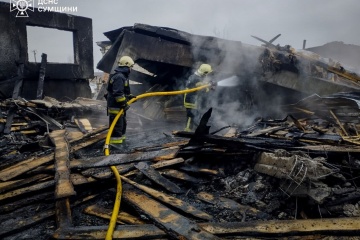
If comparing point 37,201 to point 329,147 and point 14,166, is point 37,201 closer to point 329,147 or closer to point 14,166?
point 14,166

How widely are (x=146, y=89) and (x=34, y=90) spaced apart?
4602 mm

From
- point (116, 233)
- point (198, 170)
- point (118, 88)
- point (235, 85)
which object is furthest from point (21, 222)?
point (235, 85)

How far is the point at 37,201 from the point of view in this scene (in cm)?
334

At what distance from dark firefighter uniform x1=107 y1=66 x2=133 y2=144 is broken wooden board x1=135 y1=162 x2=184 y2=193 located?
1963 mm

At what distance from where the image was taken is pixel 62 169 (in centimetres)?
376

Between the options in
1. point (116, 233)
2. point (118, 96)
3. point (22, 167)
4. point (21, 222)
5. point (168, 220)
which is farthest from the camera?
point (118, 96)

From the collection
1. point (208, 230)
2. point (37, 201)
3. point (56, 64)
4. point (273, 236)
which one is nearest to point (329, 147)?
point (273, 236)

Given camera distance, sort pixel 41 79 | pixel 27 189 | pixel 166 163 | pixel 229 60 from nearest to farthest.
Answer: pixel 27 189, pixel 166 163, pixel 229 60, pixel 41 79

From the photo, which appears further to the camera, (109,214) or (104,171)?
(104,171)

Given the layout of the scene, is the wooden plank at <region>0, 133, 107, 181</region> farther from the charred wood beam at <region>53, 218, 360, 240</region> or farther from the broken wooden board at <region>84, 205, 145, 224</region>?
the charred wood beam at <region>53, 218, 360, 240</region>

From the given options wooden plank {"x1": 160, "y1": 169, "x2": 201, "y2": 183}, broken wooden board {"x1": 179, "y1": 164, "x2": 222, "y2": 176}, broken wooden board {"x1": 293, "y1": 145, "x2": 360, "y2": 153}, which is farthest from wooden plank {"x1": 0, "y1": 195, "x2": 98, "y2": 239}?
broken wooden board {"x1": 293, "y1": 145, "x2": 360, "y2": 153}

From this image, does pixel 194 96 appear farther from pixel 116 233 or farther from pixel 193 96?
Result: pixel 116 233

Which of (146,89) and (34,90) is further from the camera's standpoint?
(146,89)

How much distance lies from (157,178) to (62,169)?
4.82 ft
